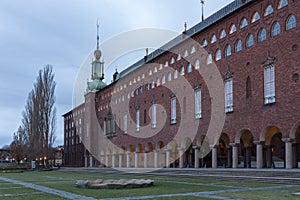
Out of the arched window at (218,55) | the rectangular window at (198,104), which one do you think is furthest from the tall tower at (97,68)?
the arched window at (218,55)

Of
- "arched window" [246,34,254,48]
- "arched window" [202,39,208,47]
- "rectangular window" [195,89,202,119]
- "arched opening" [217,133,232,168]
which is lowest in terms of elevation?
"arched opening" [217,133,232,168]

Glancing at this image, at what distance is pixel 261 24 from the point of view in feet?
81.9

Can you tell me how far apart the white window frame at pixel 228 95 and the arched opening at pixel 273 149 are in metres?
3.20

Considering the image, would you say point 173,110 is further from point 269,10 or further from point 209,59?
point 269,10

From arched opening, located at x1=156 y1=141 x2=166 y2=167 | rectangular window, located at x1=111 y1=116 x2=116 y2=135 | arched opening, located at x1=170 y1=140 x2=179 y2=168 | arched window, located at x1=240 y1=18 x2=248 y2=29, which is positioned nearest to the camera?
arched window, located at x1=240 y1=18 x2=248 y2=29

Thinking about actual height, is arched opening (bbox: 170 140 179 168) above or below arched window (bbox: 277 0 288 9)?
below

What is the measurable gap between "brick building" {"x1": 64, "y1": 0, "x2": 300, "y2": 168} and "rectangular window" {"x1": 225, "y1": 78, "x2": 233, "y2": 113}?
70mm

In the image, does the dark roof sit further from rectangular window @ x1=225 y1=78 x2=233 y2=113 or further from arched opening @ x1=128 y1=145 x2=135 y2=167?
arched opening @ x1=128 y1=145 x2=135 y2=167

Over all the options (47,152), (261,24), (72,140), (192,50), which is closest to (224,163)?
(192,50)

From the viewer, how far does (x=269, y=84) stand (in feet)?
79.3

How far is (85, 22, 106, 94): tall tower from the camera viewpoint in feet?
197

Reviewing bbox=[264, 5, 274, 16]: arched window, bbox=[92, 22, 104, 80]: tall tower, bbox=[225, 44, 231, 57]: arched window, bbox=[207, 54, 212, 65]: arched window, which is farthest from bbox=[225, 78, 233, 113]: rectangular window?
bbox=[92, 22, 104, 80]: tall tower

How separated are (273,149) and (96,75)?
124 feet

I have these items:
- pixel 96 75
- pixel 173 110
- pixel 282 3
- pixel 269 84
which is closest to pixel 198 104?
pixel 173 110
